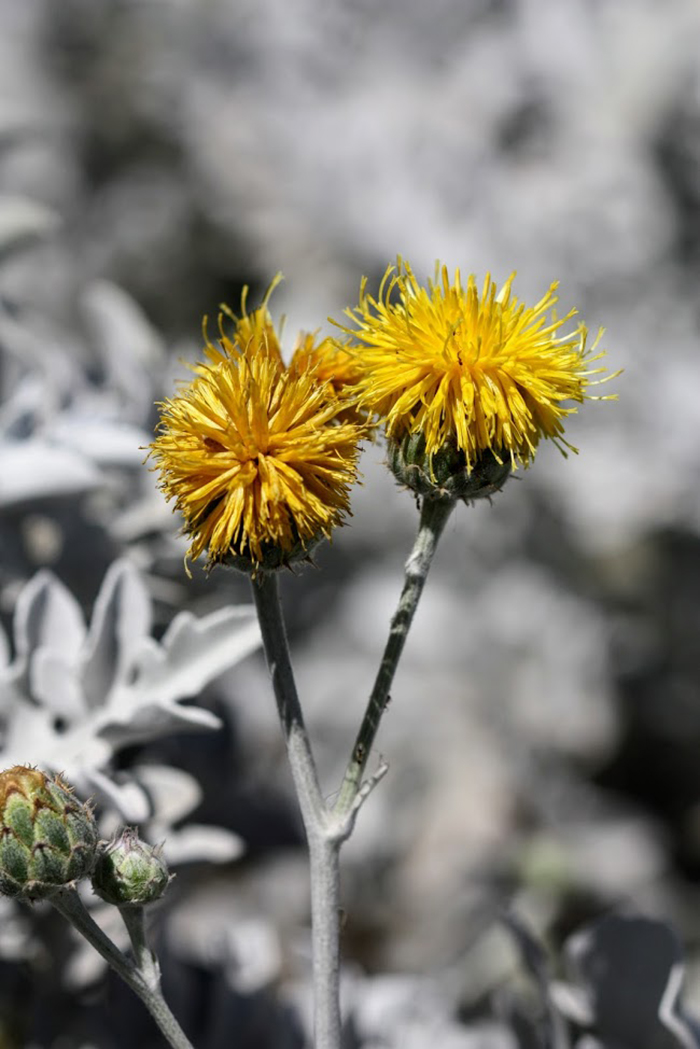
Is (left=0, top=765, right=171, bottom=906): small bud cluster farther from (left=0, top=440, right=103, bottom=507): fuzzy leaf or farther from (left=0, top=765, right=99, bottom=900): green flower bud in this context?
(left=0, top=440, right=103, bottom=507): fuzzy leaf

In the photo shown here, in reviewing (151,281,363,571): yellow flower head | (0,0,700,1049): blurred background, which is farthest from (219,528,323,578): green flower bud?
(0,0,700,1049): blurred background

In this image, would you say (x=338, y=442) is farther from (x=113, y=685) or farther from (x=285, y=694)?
(x=113, y=685)

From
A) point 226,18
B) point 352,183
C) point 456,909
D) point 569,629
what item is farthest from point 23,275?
point 456,909

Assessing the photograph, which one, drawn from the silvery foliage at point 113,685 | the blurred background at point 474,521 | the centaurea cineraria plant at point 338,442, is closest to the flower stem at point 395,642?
the centaurea cineraria plant at point 338,442

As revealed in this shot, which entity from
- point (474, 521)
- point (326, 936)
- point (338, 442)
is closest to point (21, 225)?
point (338, 442)

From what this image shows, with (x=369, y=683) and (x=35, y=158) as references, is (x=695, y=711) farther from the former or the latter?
(x=35, y=158)

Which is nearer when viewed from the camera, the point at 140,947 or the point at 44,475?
the point at 140,947
